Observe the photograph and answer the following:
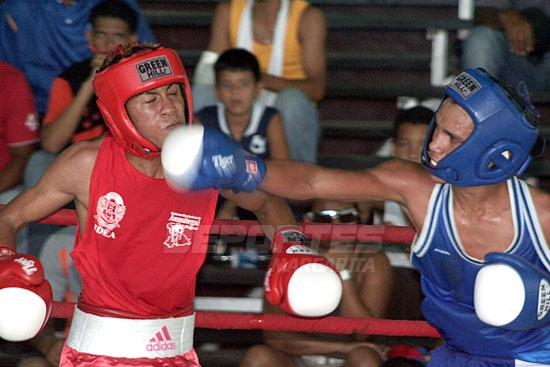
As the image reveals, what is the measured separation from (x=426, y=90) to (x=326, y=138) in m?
0.71

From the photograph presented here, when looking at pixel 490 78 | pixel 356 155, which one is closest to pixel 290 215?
pixel 490 78

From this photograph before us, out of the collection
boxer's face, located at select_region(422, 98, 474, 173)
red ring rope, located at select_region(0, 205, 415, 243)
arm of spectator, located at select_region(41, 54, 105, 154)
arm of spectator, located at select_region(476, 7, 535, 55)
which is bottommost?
red ring rope, located at select_region(0, 205, 415, 243)

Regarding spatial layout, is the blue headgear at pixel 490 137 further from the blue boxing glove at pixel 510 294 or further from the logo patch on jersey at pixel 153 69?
the logo patch on jersey at pixel 153 69

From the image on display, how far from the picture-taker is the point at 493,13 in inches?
190

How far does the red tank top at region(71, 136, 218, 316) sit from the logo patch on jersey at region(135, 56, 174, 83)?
29cm

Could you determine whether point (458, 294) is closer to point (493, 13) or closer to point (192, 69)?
point (493, 13)

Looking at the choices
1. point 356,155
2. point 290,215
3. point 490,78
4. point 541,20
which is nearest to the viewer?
point 490,78

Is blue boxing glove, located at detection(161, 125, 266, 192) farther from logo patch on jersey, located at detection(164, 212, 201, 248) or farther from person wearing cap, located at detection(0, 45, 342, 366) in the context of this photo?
logo patch on jersey, located at detection(164, 212, 201, 248)

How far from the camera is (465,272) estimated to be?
2.73 m

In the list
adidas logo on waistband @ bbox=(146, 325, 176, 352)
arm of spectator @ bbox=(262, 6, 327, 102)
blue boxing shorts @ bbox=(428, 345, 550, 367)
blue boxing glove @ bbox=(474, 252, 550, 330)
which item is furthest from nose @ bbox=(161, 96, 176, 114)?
arm of spectator @ bbox=(262, 6, 327, 102)

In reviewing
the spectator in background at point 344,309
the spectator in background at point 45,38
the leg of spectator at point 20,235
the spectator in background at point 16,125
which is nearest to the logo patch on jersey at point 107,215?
the spectator in background at point 344,309

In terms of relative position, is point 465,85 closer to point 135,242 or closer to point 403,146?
point 135,242

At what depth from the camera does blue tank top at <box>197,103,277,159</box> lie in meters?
4.17

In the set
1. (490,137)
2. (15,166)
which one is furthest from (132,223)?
(15,166)
